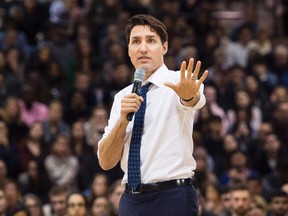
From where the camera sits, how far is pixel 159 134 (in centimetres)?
471

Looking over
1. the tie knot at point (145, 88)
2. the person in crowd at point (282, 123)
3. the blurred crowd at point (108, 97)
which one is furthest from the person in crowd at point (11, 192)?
the tie knot at point (145, 88)

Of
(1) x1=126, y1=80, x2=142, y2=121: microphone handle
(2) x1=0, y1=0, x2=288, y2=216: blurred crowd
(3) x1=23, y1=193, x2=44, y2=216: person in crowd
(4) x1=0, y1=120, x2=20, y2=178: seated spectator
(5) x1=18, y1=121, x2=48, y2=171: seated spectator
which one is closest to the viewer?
(1) x1=126, y1=80, x2=142, y2=121: microphone handle

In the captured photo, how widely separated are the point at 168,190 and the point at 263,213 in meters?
4.01

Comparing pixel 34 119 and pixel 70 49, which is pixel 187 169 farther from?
pixel 70 49

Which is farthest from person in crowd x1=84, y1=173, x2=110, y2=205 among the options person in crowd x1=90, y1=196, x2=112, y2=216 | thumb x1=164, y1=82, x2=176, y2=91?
thumb x1=164, y1=82, x2=176, y2=91

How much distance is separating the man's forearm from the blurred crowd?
384 centimetres

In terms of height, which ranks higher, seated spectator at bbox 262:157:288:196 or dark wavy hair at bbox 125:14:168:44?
dark wavy hair at bbox 125:14:168:44

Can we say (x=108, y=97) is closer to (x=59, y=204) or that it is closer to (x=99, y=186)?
(x=99, y=186)

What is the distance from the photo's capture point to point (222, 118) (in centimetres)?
1209

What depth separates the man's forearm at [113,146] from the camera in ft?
15.4

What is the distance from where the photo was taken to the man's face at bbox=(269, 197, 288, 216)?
8969 mm

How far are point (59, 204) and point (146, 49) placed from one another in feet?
15.4

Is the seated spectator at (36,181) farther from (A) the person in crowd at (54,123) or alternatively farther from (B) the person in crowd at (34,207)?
(B) the person in crowd at (34,207)

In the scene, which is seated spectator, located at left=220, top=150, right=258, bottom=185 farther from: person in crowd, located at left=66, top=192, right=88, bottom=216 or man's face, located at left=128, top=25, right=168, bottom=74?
man's face, located at left=128, top=25, right=168, bottom=74
